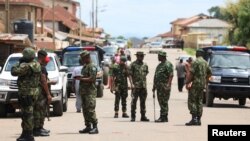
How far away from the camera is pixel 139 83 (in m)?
21.7

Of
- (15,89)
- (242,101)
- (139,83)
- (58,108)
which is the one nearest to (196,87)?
(139,83)

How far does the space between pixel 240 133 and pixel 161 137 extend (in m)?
4.75

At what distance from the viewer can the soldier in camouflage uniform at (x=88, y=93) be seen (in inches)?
704

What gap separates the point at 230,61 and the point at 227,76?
1130mm

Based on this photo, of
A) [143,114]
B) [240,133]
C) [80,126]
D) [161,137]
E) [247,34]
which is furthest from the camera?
[247,34]

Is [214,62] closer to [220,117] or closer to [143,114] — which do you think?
[220,117]

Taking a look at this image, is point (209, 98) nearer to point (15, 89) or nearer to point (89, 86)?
point (15, 89)

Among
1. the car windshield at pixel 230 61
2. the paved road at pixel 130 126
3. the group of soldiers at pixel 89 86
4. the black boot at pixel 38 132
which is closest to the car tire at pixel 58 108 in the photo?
the paved road at pixel 130 126

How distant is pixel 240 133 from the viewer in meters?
12.9

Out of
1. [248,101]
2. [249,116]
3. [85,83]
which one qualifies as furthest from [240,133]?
[248,101]

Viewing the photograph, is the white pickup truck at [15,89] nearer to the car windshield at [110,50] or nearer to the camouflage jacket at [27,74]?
the camouflage jacket at [27,74]

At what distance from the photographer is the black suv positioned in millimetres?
28891

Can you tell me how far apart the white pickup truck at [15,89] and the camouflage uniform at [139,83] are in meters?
2.69

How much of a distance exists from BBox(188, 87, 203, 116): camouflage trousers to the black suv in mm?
7620
